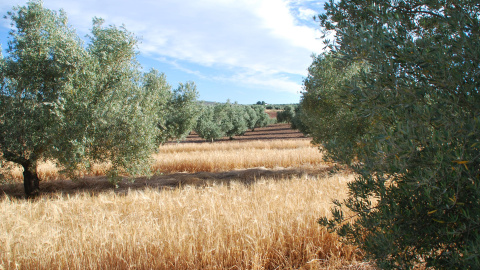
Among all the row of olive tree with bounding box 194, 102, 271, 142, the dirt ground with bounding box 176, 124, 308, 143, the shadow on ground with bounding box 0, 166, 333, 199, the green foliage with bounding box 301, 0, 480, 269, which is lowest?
the shadow on ground with bounding box 0, 166, 333, 199

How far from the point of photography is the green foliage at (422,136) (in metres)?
2.02

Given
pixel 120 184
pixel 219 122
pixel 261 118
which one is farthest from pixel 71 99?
pixel 261 118

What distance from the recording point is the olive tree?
8.88 metres

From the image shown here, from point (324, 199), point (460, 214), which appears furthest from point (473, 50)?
point (324, 199)

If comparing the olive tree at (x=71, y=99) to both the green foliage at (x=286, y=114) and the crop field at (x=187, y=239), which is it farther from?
the green foliage at (x=286, y=114)

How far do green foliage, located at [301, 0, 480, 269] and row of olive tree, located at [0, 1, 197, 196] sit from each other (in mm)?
8318

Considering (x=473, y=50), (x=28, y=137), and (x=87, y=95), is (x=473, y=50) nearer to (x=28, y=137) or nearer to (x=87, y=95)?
(x=87, y=95)

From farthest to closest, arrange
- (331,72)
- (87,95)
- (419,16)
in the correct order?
(331,72)
(87,95)
(419,16)

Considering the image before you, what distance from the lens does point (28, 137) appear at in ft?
31.4

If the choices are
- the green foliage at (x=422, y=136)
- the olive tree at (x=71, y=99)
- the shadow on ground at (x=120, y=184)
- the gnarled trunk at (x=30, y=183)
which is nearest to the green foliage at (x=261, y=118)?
the shadow on ground at (x=120, y=184)

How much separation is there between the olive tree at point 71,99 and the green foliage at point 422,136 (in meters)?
8.31

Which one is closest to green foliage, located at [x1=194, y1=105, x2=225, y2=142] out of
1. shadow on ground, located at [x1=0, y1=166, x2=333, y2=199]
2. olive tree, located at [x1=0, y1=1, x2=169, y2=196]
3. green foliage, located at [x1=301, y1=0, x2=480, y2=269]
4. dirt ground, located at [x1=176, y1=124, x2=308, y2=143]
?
dirt ground, located at [x1=176, y1=124, x2=308, y2=143]

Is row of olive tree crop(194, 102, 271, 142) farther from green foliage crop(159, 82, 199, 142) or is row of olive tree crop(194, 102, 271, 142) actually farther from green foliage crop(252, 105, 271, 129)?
green foliage crop(159, 82, 199, 142)

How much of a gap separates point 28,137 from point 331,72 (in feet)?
40.9
